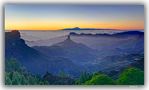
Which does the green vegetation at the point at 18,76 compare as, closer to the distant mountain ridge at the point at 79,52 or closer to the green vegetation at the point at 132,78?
the distant mountain ridge at the point at 79,52

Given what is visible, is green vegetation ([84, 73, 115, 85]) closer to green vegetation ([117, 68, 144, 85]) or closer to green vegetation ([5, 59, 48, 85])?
green vegetation ([117, 68, 144, 85])

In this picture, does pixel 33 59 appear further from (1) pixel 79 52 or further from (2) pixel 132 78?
(2) pixel 132 78

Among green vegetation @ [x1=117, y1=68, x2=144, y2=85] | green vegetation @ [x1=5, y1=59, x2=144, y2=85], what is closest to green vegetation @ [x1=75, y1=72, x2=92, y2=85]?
green vegetation @ [x1=5, y1=59, x2=144, y2=85]

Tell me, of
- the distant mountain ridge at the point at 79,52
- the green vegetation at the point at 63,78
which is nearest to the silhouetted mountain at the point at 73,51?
the distant mountain ridge at the point at 79,52

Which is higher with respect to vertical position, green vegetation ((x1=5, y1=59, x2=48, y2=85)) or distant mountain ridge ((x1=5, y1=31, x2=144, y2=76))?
distant mountain ridge ((x1=5, y1=31, x2=144, y2=76))

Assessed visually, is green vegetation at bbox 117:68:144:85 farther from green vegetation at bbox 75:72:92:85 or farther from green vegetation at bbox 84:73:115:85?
green vegetation at bbox 75:72:92:85

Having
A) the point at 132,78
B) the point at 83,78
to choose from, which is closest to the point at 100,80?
the point at 83,78

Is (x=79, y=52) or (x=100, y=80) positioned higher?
(x=79, y=52)

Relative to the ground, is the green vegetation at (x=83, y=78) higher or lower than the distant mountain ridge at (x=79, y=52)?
lower

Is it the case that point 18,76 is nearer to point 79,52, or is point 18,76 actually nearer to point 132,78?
point 79,52

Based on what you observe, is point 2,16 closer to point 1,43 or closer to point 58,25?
point 1,43
